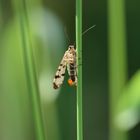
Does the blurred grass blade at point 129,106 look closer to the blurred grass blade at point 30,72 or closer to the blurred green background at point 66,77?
the blurred green background at point 66,77

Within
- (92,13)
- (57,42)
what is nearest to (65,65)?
(57,42)

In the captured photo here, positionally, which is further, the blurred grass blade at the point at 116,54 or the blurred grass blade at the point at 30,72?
the blurred grass blade at the point at 116,54

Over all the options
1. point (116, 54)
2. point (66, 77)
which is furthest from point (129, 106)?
point (66, 77)

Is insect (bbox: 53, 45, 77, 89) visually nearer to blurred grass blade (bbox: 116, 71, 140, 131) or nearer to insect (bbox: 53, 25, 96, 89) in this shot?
insect (bbox: 53, 25, 96, 89)

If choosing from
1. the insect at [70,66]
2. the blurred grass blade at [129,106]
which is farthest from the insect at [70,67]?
the blurred grass blade at [129,106]

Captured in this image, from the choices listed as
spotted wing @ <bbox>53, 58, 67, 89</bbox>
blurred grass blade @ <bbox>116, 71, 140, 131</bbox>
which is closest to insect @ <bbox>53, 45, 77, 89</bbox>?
spotted wing @ <bbox>53, 58, 67, 89</bbox>

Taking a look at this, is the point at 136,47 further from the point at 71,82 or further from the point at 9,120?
the point at 9,120
